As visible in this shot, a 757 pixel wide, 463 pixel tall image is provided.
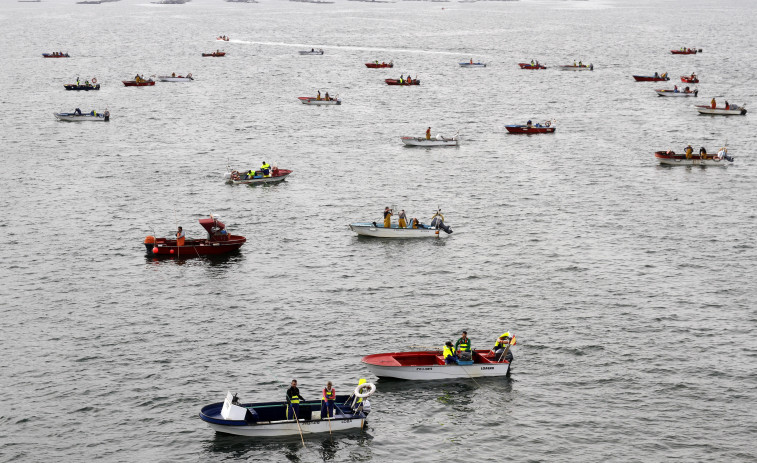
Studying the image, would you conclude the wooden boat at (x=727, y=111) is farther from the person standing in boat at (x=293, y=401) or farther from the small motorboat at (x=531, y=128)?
the person standing in boat at (x=293, y=401)

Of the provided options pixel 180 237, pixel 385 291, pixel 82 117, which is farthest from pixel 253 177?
pixel 82 117

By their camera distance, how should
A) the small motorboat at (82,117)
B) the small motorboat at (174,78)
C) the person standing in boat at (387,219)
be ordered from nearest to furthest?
1. the person standing in boat at (387,219)
2. the small motorboat at (82,117)
3. the small motorboat at (174,78)

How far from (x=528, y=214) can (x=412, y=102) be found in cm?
7405

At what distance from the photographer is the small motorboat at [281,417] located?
4431 cm

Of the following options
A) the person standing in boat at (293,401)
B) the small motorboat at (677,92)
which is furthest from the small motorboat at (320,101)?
the person standing in boat at (293,401)

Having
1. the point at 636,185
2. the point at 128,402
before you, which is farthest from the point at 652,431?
the point at 636,185

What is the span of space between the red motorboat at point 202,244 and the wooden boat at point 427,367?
26.1m

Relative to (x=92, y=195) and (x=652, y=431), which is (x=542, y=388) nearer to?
(x=652, y=431)

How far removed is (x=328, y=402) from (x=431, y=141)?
7472 cm

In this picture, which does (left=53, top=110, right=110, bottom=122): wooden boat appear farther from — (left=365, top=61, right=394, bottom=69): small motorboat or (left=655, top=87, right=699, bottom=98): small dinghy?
(left=655, top=87, right=699, bottom=98): small dinghy

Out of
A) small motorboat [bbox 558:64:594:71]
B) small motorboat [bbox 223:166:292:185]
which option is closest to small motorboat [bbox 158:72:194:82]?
A: small motorboat [bbox 558:64:594:71]

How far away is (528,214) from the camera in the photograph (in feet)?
278

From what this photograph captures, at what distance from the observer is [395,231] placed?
7794 cm

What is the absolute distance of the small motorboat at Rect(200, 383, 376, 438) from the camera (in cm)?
4431
